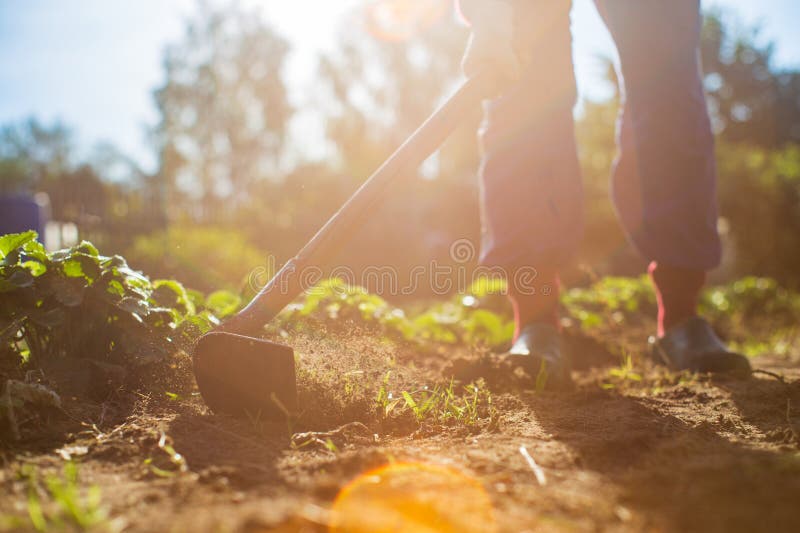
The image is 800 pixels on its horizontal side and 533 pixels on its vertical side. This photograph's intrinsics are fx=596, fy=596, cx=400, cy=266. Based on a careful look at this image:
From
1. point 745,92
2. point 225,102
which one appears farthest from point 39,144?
point 745,92

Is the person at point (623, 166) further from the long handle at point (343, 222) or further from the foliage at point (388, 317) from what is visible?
the foliage at point (388, 317)

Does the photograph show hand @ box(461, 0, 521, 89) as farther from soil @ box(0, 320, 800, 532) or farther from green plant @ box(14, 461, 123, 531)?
green plant @ box(14, 461, 123, 531)

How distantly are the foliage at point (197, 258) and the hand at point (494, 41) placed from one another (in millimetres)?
2904

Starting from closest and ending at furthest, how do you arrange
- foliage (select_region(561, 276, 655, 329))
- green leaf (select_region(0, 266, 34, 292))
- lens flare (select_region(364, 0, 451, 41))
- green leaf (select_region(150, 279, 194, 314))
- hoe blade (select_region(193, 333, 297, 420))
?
hoe blade (select_region(193, 333, 297, 420)) → green leaf (select_region(0, 266, 34, 292)) → green leaf (select_region(150, 279, 194, 314)) → foliage (select_region(561, 276, 655, 329)) → lens flare (select_region(364, 0, 451, 41))

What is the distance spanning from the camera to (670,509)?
3.09ft

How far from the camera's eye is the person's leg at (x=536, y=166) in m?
2.45

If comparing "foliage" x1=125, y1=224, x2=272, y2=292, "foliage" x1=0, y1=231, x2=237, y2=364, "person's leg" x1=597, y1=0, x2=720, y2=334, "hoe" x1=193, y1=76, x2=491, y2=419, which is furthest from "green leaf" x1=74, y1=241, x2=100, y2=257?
"foliage" x1=125, y1=224, x2=272, y2=292

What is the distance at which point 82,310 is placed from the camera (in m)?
1.86

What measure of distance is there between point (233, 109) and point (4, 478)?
26663mm

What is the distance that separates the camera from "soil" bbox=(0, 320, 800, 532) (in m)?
0.93

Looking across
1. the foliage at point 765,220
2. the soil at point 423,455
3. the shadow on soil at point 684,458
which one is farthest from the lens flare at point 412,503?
the foliage at point 765,220

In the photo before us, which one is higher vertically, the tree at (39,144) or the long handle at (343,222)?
the tree at (39,144)

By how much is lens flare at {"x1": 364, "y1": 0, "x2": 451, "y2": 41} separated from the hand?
67.9ft

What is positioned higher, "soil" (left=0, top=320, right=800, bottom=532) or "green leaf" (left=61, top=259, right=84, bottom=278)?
"green leaf" (left=61, top=259, right=84, bottom=278)
